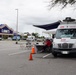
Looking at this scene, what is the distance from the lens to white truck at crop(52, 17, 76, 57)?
685 inches

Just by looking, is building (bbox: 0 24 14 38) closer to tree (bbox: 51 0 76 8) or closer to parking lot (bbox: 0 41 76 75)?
tree (bbox: 51 0 76 8)

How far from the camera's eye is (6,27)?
11450 cm

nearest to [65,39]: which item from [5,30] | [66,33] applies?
[66,33]

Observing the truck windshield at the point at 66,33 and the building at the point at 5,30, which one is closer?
the truck windshield at the point at 66,33

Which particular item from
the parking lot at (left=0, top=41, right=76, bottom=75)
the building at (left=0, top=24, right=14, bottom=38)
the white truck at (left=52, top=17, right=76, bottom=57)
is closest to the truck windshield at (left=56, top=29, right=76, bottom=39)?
the white truck at (left=52, top=17, right=76, bottom=57)

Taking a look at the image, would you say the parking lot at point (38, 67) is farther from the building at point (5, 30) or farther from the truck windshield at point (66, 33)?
the building at point (5, 30)

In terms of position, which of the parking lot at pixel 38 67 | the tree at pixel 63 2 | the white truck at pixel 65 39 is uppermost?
the tree at pixel 63 2

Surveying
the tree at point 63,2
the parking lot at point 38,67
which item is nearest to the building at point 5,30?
the tree at point 63,2

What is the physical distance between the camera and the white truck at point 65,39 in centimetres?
1741

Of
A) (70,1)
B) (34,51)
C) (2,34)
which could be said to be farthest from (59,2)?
(2,34)

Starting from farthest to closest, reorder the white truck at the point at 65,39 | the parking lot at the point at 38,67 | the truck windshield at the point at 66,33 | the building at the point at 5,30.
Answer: the building at the point at 5,30, the truck windshield at the point at 66,33, the white truck at the point at 65,39, the parking lot at the point at 38,67

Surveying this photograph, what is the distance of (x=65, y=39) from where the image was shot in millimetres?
17797

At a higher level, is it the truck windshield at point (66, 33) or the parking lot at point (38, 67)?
the truck windshield at point (66, 33)

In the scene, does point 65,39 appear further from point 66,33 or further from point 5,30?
point 5,30
